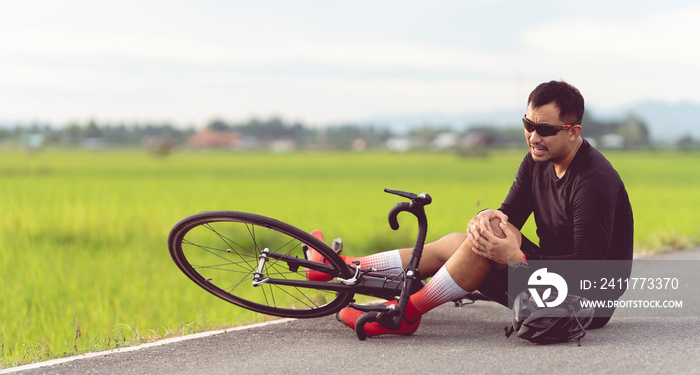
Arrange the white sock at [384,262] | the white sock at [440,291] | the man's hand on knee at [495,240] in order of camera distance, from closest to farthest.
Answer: the man's hand on knee at [495,240], the white sock at [440,291], the white sock at [384,262]

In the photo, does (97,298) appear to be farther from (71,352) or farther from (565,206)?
(565,206)

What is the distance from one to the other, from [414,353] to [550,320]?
2.60ft

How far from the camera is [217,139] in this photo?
145625 millimetres

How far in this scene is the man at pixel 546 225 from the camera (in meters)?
3.93

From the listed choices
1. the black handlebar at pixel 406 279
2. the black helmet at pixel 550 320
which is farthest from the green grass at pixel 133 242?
the black helmet at pixel 550 320

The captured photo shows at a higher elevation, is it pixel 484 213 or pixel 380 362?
pixel 484 213

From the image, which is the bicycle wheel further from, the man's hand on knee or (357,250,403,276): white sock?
the man's hand on knee

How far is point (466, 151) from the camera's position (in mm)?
67188

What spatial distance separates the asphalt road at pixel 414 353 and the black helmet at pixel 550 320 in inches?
2.9

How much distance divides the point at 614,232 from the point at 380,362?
1674 mm

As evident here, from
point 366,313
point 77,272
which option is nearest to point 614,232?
point 366,313

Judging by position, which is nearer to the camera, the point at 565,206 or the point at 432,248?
the point at 565,206

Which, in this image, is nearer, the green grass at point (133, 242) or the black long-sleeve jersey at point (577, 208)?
the black long-sleeve jersey at point (577, 208)

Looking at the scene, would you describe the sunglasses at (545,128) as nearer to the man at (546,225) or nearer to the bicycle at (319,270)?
the man at (546,225)
